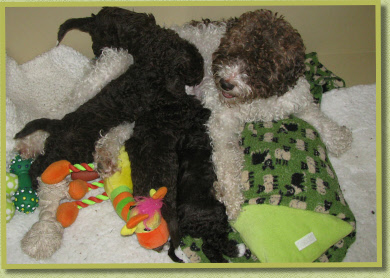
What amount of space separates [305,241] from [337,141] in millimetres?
1137

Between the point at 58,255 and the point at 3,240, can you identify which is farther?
the point at 58,255

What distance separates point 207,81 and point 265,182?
3.52 ft

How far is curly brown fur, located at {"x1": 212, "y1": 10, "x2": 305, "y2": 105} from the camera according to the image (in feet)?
8.51

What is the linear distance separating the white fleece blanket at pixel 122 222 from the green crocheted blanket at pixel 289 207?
317mm

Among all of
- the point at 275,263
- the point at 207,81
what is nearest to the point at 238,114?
the point at 207,81

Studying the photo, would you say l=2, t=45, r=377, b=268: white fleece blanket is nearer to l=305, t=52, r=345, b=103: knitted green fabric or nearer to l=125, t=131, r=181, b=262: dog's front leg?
l=305, t=52, r=345, b=103: knitted green fabric

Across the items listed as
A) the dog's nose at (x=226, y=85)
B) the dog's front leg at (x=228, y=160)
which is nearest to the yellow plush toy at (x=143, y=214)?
the dog's front leg at (x=228, y=160)

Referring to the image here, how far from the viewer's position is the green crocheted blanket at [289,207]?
255 centimetres

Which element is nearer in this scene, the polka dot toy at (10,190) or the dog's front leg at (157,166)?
the dog's front leg at (157,166)

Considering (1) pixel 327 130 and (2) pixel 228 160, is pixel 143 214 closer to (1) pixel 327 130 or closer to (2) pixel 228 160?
(2) pixel 228 160

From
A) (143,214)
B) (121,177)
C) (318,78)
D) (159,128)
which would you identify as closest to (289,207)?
(143,214)

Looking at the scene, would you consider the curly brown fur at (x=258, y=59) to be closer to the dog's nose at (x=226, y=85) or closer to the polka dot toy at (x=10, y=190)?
the dog's nose at (x=226, y=85)

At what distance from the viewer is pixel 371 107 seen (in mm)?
3785

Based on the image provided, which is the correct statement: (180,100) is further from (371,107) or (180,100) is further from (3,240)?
(371,107)
